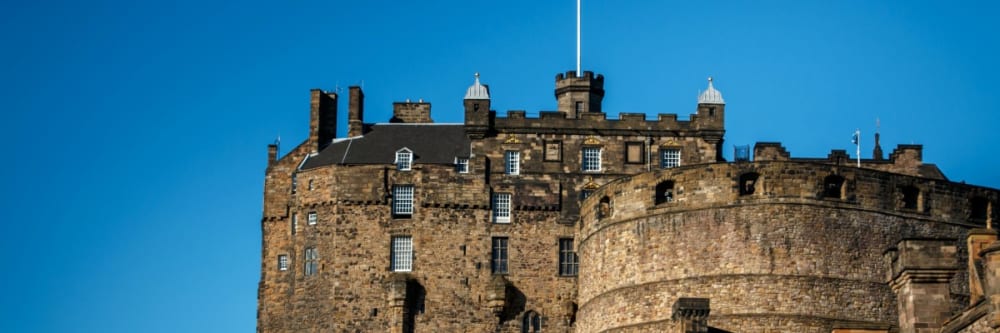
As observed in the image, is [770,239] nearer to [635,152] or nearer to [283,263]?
[635,152]

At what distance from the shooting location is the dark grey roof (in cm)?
8638

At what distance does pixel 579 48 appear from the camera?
9125 centimetres

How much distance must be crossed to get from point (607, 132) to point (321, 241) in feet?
43.2

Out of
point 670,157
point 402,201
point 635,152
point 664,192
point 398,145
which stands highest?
point 398,145

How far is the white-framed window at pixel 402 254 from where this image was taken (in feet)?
276

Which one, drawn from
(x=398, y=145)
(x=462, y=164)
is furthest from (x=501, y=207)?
(x=398, y=145)

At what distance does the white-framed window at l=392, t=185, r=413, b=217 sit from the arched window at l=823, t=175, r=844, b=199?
20.2 meters

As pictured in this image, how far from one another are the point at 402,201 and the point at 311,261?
15.3 feet

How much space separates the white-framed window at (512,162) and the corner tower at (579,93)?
160 inches

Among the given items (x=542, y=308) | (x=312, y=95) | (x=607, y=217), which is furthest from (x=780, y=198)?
(x=312, y=95)

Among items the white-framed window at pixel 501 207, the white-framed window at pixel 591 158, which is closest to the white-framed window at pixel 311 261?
the white-framed window at pixel 501 207

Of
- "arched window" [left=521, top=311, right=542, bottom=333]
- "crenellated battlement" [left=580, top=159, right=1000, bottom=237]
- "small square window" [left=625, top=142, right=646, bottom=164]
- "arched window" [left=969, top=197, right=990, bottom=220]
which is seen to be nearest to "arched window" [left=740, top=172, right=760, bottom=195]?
"crenellated battlement" [left=580, top=159, right=1000, bottom=237]

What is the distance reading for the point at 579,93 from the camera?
293 ft

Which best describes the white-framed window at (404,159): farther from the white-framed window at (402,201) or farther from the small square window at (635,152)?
the small square window at (635,152)
